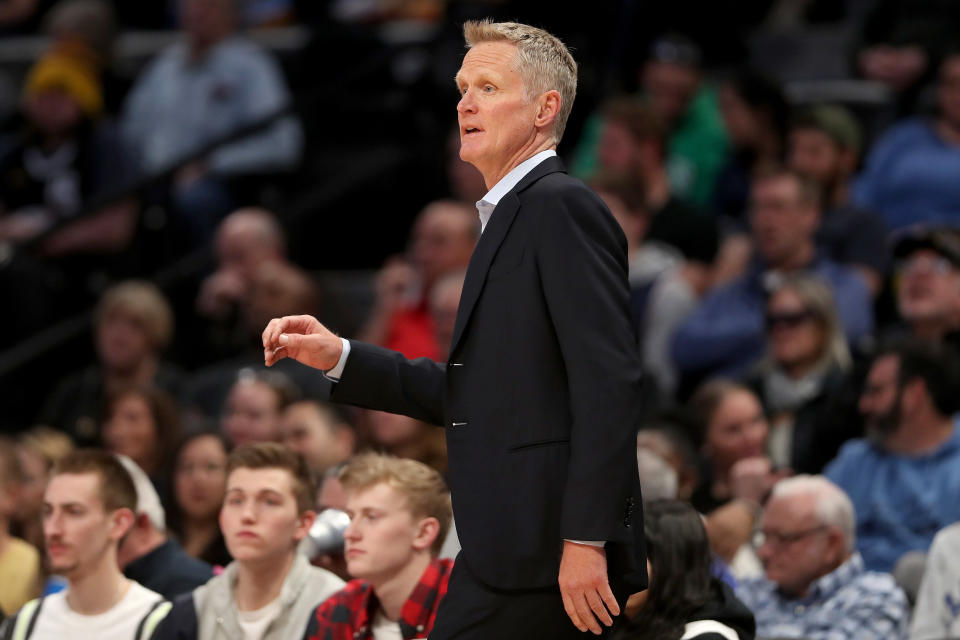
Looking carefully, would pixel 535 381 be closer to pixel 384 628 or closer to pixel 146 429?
pixel 384 628

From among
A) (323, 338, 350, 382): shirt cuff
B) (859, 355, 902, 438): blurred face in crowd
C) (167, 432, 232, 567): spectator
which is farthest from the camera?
(167, 432, 232, 567): spectator

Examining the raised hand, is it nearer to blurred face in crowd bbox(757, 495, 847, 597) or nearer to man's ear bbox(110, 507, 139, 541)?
man's ear bbox(110, 507, 139, 541)

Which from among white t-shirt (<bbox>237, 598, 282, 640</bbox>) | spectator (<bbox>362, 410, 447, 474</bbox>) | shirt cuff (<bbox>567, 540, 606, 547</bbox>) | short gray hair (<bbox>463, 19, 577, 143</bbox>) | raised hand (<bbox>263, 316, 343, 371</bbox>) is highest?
short gray hair (<bbox>463, 19, 577, 143</bbox>)

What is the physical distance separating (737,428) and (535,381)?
3536mm

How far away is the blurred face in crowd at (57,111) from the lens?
872 cm

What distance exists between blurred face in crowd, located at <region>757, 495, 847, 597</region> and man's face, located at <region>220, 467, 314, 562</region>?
4.94 feet

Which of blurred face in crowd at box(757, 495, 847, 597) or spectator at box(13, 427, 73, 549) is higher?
spectator at box(13, 427, 73, 549)

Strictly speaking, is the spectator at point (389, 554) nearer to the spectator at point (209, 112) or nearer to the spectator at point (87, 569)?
the spectator at point (87, 569)

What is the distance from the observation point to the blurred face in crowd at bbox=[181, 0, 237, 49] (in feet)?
29.7

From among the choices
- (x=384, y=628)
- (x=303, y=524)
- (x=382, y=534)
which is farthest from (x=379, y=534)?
(x=303, y=524)

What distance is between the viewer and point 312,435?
6.38 metres

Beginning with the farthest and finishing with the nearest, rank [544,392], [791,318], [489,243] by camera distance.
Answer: [791,318] → [489,243] → [544,392]

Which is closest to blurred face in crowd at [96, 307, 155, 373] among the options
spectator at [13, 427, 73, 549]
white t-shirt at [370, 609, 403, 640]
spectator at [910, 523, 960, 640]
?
spectator at [13, 427, 73, 549]

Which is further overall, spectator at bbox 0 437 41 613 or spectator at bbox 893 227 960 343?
spectator at bbox 893 227 960 343
